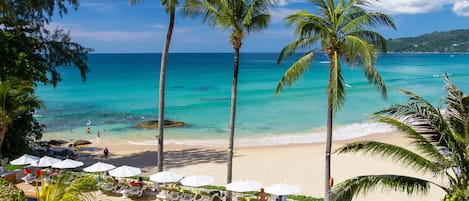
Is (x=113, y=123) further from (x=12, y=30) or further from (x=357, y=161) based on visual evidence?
(x=357, y=161)

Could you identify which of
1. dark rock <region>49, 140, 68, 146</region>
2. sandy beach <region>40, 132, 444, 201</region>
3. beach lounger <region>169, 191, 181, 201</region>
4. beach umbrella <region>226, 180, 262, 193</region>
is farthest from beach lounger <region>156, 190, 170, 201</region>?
dark rock <region>49, 140, 68, 146</region>

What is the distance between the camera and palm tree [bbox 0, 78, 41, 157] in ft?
63.2

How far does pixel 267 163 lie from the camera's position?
24109 mm

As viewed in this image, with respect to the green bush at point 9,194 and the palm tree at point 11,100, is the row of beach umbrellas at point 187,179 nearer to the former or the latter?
the palm tree at point 11,100

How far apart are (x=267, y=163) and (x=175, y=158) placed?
5.66 m

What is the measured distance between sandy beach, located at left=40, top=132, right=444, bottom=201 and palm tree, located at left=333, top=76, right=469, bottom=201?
29.2 feet

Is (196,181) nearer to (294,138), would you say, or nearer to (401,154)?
(401,154)

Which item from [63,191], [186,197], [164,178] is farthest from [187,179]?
[63,191]

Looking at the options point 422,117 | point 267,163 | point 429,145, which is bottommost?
point 267,163

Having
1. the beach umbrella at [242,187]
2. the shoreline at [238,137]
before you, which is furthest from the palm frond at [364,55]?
the shoreline at [238,137]

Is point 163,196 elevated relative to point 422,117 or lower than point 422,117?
lower

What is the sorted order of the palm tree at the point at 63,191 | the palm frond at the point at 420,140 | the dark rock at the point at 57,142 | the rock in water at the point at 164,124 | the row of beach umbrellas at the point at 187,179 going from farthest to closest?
the rock in water at the point at 164,124 < the dark rock at the point at 57,142 < the row of beach umbrellas at the point at 187,179 < the palm frond at the point at 420,140 < the palm tree at the point at 63,191

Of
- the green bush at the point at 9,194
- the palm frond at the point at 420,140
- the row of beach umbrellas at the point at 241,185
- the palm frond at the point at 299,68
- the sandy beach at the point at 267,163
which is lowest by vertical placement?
the sandy beach at the point at 267,163

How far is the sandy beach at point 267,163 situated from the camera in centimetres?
2003
